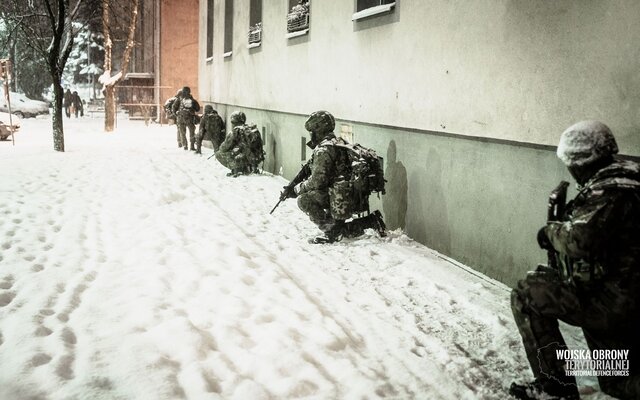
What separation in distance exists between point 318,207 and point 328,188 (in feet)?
1.03

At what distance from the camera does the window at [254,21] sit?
1323 centimetres

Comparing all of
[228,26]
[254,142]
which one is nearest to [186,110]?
[228,26]

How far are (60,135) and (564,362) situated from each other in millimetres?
15662

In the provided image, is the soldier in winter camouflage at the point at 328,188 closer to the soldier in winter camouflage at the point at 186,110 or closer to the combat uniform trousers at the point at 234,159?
the combat uniform trousers at the point at 234,159

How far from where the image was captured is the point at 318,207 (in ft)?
22.2

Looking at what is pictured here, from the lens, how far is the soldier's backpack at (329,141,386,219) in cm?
606

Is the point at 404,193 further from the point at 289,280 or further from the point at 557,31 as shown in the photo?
the point at 557,31

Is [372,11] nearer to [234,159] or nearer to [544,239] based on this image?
[544,239]

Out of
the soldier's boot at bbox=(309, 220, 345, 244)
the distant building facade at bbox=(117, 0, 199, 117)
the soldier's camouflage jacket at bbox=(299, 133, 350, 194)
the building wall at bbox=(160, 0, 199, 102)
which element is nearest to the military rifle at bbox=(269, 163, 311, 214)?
the soldier's camouflage jacket at bbox=(299, 133, 350, 194)

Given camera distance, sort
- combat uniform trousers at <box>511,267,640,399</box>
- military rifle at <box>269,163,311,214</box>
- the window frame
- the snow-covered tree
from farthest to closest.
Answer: the snow-covered tree
the window frame
military rifle at <box>269,163,311,214</box>
combat uniform trousers at <box>511,267,640,399</box>

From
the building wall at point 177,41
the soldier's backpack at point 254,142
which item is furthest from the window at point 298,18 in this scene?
the building wall at point 177,41

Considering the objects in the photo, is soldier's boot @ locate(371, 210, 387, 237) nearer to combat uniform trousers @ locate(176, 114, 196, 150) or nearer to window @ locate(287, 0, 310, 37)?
window @ locate(287, 0, 310, 37)

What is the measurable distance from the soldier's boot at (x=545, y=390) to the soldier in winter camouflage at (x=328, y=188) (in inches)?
138

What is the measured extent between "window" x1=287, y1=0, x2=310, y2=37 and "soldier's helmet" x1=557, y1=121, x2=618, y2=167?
7732mm
